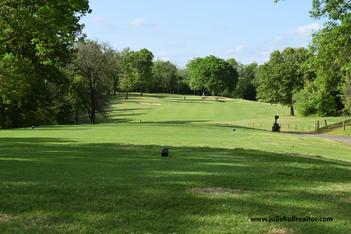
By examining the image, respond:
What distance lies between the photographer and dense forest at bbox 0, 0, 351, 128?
23.1m

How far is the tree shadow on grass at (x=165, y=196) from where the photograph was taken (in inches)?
318

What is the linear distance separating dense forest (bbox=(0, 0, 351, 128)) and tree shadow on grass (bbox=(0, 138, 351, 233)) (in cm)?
860

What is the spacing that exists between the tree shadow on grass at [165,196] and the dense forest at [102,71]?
8603 millimetres

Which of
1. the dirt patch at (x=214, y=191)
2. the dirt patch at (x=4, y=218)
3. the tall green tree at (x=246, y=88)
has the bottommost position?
the dirt patch at (x=4, y=218)

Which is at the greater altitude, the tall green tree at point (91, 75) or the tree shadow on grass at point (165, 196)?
the tall green tree at point (91, 75)

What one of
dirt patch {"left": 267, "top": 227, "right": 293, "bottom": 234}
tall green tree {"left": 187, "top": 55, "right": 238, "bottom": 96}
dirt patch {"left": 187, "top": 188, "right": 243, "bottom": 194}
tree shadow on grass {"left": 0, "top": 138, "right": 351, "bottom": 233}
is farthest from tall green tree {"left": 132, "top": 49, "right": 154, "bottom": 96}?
dirt patch {"left": 267, "top": 227, "right": 293, "bottom": 234}

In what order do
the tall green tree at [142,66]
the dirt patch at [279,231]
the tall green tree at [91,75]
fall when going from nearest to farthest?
the dirt patch at [279,231] → the tall green tree at [91,75] → the tall green tree at [142,66]

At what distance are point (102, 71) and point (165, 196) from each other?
65779 millimetres

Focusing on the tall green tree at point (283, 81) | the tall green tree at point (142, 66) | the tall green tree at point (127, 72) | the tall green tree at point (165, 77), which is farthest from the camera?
the tall green tree at point (165, 77)

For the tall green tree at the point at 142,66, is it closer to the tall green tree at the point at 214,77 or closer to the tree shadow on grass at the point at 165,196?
the tall green tree at the point at 214,77

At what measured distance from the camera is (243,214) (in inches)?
345

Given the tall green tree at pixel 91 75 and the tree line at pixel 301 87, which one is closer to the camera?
the tall green tree at pixel 91 75

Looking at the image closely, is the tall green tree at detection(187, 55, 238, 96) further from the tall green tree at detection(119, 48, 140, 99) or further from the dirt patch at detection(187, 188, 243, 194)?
the dirt patch at detection(187, 188, 243, 194)

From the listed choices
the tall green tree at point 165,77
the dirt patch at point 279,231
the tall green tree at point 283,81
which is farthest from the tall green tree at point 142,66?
the dirt patch at point 279,231
